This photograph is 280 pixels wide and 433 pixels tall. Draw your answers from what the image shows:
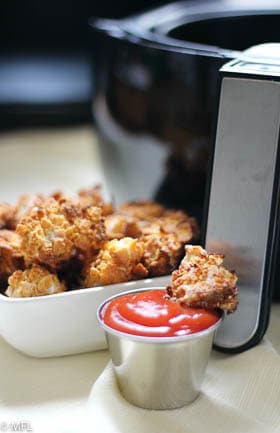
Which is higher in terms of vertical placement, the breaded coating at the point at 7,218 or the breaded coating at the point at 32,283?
the breaded coating at the point at 7,218

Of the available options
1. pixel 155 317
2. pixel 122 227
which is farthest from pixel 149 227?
pixel 155 317

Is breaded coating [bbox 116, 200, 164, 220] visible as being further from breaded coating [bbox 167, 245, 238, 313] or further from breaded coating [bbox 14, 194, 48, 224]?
breaded coating [bbox 167, 245, 238, 313]

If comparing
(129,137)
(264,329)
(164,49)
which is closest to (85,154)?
(129,137)

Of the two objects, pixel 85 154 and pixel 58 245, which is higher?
pixel 58 245

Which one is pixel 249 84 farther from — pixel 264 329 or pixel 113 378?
pixel 113 378

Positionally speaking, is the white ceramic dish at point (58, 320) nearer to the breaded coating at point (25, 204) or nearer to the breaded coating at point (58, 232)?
the breaded coating at point (58, 232)

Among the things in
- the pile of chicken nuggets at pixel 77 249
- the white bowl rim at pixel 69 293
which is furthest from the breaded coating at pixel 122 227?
the white bowl rim at pixel 69 293

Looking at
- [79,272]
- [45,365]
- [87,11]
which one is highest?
[87,11]

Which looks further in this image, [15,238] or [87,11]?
[87,11]

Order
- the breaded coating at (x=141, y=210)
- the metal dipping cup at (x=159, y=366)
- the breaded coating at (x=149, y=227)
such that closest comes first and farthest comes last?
the metal dipping cup at (x=159, y=366)
the breaded coating at (x=149, y=227)
the breaded coating at (x=141, y=210)
